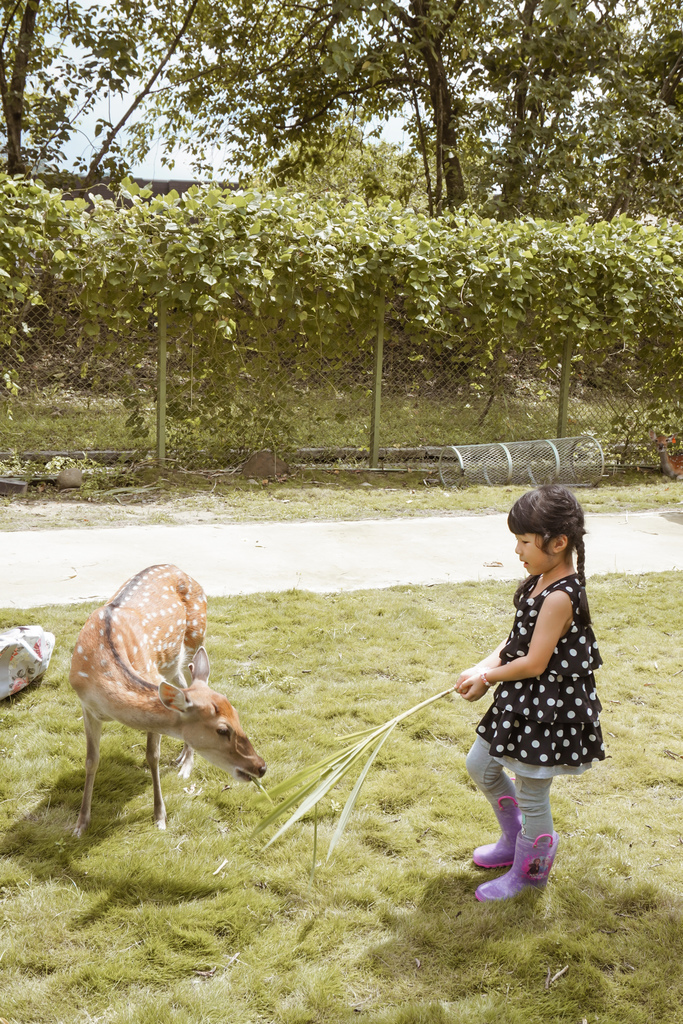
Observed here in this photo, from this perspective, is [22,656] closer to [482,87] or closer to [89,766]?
[89,766]

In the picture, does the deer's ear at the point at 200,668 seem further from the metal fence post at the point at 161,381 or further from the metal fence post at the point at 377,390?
the metal fence post at the point at 377,390

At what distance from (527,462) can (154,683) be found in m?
8.49

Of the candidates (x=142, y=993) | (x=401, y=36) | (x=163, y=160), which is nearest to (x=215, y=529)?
(x=142, y=993)

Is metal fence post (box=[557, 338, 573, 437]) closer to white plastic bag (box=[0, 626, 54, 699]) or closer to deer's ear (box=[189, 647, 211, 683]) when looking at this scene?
white plastic bag (box=[0, 626, 54, 699])

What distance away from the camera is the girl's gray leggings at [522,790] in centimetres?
280

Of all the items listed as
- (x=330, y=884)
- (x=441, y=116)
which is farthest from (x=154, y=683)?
(x=441, y=116)

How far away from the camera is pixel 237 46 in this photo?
16.2 m

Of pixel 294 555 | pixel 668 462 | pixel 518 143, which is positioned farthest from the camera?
pixel 518 143

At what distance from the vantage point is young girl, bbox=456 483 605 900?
2723 millimetres

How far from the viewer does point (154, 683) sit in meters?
2.92

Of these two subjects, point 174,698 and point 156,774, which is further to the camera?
point 156,774

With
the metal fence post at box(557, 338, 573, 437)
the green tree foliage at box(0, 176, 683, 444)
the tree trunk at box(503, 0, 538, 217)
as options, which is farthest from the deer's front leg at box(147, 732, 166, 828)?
the tree trunk at box(503, 0, 538, 217)

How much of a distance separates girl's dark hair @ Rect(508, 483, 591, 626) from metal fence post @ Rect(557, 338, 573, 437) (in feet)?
30.6

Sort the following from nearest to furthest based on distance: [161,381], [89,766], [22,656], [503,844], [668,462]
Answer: [503,844] → [89,766] → [22,656] → [161,381] → [668,462]
